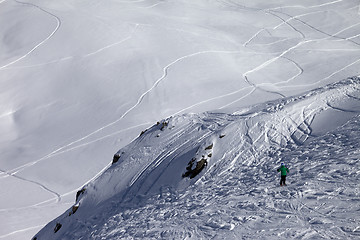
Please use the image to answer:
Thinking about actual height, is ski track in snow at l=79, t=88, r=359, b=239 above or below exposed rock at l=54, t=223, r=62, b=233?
above

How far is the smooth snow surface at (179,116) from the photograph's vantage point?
948 cm

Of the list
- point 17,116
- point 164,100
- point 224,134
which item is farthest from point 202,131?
point 17,116

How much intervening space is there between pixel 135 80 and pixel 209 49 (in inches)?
191

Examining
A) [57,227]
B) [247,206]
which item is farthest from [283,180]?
[57,227]

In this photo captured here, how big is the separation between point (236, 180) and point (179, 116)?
373 cm

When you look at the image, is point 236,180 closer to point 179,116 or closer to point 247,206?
point 247,206

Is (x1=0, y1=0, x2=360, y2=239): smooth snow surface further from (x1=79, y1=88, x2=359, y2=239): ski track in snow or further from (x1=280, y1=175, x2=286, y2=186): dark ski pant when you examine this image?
(x1=280, y1=175, x2=286, y2=186): dark ski pant

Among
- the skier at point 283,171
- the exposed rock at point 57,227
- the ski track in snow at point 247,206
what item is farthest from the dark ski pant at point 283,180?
the exposed rock at point 57,227

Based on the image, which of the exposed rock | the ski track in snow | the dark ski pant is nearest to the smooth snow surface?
the ski track in snow

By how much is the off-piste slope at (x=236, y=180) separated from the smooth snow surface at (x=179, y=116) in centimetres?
3

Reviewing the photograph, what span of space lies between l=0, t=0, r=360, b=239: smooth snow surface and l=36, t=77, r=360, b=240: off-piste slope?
0.11ft

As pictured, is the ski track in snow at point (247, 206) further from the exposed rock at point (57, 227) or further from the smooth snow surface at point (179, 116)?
the exposed rock at point (57, 227)

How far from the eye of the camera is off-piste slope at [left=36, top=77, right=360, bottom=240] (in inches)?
336

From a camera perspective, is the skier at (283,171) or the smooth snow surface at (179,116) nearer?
the skier at (283,171)
